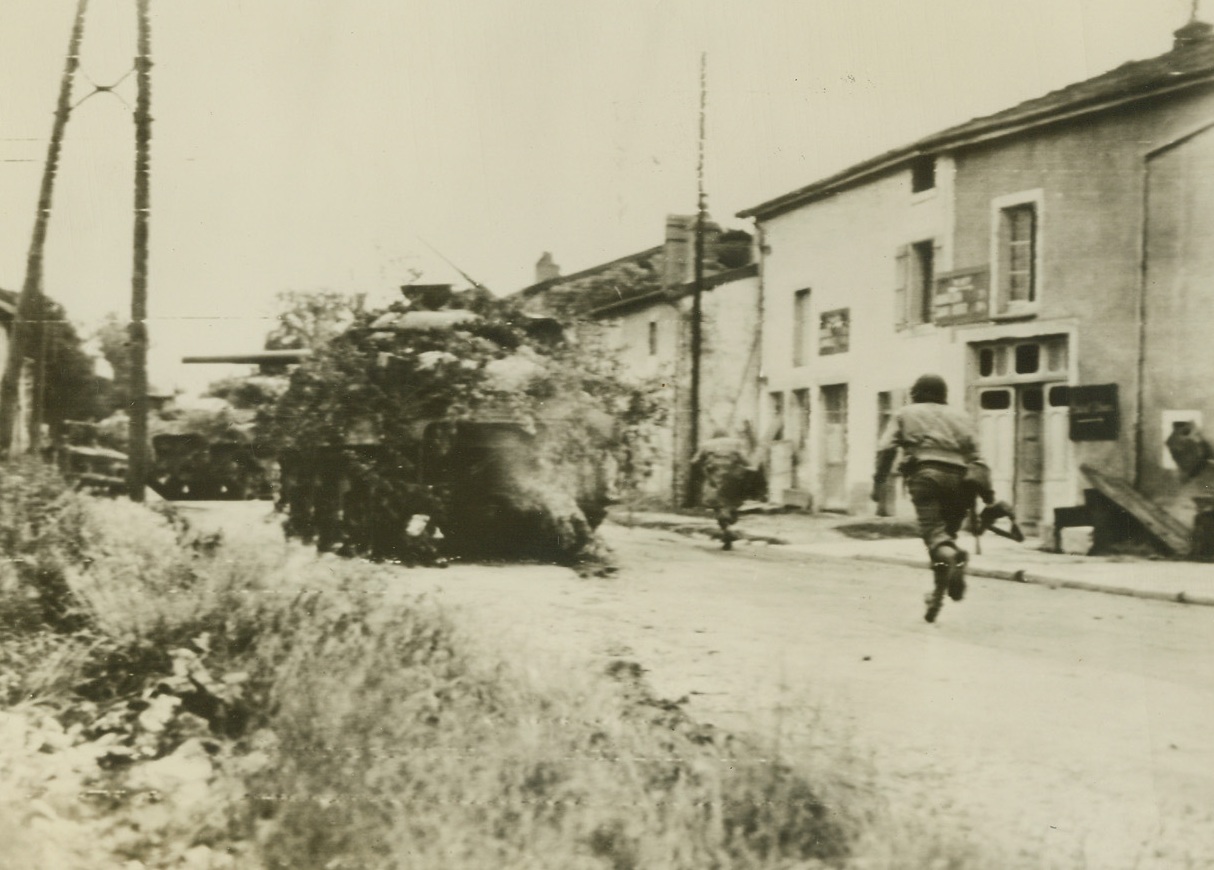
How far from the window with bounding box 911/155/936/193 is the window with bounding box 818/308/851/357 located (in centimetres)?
58

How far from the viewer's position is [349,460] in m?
4.72

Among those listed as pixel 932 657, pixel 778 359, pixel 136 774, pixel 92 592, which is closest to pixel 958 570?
pixel 932 657

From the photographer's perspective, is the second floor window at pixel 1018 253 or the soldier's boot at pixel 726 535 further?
the soldier's boot at pixel 726 535

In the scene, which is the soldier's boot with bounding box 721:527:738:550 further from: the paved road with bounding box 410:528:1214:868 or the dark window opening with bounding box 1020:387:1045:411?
the dark window opening with bounding box 1020:387:1045:411

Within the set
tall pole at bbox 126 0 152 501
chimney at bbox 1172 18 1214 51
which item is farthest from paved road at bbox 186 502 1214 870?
chimney at bbox 1172 18 1214 51

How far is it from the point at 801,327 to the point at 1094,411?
118cm

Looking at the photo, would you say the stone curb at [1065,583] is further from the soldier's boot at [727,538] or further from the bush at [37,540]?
the bush at [37,540]

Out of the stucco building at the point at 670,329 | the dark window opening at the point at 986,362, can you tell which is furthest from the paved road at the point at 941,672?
the dark window opening at the point at 986,362

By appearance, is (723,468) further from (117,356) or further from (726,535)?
(117,356)

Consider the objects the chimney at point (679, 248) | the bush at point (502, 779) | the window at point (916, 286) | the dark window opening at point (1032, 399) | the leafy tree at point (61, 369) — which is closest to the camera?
the bush at point (502, 779)

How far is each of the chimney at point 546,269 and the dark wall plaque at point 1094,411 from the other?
1943mm

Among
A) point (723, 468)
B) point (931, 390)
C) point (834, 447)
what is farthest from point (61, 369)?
point (931, 390)

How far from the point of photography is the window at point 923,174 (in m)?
4.11

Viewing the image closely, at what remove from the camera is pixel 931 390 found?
427 centimetres
